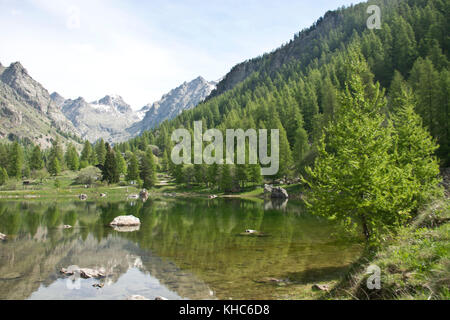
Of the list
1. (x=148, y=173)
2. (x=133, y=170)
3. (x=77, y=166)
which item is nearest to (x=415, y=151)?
(x=148, y=173)

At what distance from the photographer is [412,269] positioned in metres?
10.1

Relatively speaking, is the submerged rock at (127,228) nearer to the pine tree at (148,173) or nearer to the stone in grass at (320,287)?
the stone in grass at (320,287)

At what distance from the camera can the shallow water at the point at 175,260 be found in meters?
18.2

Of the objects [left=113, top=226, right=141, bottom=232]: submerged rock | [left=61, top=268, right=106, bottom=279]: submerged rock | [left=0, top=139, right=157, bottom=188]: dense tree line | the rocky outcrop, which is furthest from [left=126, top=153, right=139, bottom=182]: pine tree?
[left=61, top=268, right=106, bottom=279]: submerged rock

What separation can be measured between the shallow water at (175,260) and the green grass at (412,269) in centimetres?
490

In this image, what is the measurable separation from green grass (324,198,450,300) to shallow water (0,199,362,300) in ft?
16.1

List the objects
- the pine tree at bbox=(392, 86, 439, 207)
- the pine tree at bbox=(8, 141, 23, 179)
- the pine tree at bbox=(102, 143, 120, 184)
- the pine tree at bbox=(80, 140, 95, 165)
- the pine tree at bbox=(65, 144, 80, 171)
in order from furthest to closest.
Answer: the pine tree at bbox=(80, 140, 95, 165) → the pine tree at bbox=(65, 144, 80, 171) → the pine tree at bbox=(8, 141, 23, 179) → the pine tree at bbox=(102, 143, 120, 184) → the pine tree at bbox=(392, 86, 439, 207)

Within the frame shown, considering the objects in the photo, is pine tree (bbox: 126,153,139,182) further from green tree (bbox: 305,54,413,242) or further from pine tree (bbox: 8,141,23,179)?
green tree (bbox: 305,54,413,242)

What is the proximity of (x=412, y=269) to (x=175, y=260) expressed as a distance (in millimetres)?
18268

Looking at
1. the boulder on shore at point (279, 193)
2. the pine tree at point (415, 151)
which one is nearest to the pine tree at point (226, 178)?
the boulder on shore at point (279, 193)

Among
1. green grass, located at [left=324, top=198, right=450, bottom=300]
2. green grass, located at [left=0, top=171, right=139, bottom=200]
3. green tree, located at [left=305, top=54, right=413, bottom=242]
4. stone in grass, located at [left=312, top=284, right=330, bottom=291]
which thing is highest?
green tree, located at [left=305, top=54, right=413, bottom=242]

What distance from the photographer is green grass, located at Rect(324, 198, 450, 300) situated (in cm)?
828

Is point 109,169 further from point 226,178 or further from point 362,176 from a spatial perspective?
point 362,176
